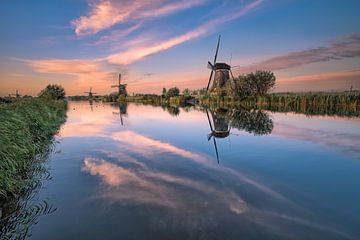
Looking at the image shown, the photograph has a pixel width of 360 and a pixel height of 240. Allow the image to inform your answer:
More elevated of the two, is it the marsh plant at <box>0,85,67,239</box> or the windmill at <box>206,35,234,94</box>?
the windmill at <box>206,35,234,94</box>

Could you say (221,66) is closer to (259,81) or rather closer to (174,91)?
(259,81)

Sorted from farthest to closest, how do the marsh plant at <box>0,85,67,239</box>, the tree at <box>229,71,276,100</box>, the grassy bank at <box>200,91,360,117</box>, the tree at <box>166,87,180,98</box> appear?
the tree at <box>166,87,180,98</box> < the tree at <box>229,71,276,100</box> < the grassy bank at <box>200,91,360,117</box> < the marsh plant at <box>0,85,67,239</box>

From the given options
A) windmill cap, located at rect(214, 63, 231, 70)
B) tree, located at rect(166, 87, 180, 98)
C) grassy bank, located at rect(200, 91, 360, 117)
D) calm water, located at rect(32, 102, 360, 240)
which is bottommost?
calm water, located at rect(32, 102, 360, 240)

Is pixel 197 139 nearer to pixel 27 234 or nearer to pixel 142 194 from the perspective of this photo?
pixel 142 194

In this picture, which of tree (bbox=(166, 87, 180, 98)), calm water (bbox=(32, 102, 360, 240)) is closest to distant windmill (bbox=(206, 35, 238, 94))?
tree (bbox=(166, 87, 180, 98))

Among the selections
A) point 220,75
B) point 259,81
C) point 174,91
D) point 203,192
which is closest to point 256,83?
point 259,81

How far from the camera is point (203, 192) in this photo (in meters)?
5.96

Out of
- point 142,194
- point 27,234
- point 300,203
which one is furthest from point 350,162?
point 27,234

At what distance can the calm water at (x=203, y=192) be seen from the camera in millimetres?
4344

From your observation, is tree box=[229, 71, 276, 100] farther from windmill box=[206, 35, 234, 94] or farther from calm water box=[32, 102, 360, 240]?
calm water box=[32, 102, 360, 240]

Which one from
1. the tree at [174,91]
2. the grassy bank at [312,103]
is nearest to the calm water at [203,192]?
the grassy bank at [312,103]

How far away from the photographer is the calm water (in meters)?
4.34

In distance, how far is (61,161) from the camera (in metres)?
9.11

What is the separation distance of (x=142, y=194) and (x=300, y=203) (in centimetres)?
310
